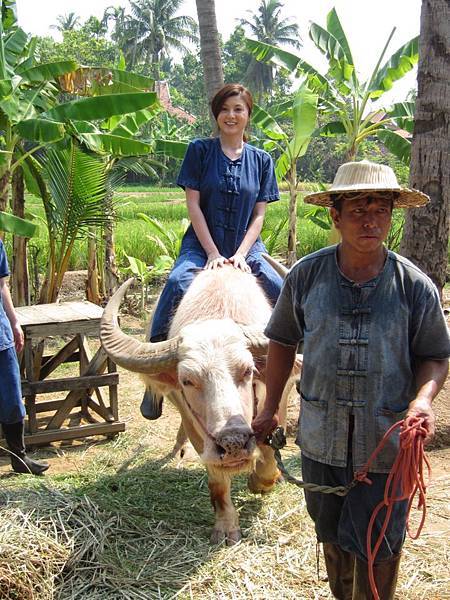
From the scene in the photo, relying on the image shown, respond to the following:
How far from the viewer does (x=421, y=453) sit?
194cm

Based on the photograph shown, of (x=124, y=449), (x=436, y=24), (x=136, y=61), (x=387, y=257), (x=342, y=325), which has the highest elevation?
(x=136, y=61)

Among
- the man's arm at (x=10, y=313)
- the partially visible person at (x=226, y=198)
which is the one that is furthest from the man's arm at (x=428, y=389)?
the man's arm at (x=10, y=313)

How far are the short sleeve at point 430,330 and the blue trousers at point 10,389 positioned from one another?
3.01 metres

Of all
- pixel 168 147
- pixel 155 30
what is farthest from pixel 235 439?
pixel 155 30

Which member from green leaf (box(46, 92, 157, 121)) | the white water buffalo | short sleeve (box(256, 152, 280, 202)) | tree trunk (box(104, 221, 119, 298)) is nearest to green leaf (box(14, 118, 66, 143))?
green leaf (box(46, 92, 157, 121))

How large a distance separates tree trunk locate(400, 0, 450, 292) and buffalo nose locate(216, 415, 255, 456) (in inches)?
97.9

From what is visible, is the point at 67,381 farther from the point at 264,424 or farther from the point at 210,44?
the point at 210,44

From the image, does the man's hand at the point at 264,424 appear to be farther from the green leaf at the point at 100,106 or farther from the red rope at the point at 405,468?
the green leaf at the point at 100,106

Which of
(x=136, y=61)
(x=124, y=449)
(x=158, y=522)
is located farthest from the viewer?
(x=136, y=61)

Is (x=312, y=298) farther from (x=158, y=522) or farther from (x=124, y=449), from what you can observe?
(x=124, y=449)

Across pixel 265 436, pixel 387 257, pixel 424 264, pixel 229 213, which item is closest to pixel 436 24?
pixel 424 264

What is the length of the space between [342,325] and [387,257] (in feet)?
0.96

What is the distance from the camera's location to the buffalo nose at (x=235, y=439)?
275 cm

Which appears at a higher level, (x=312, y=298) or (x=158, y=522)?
(x=312, y=298)
